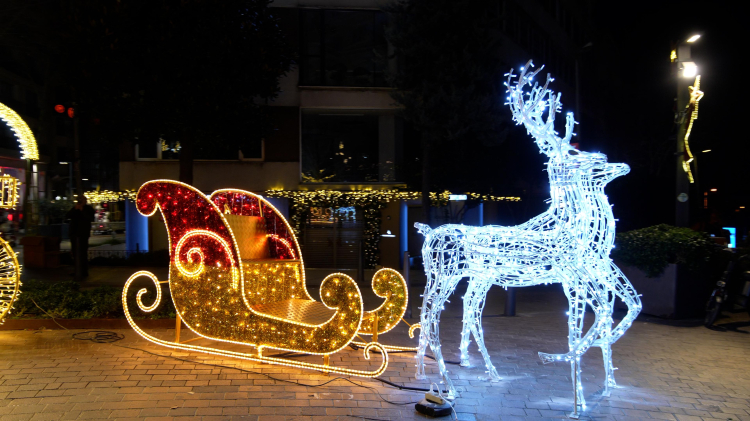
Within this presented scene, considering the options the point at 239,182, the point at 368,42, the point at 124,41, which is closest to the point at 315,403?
the point at 124,41

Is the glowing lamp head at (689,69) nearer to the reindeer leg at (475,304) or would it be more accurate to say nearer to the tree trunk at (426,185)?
the tree trunk at (426,185)

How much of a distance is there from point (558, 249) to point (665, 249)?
477 cm

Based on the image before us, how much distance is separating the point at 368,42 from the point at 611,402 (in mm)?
13351

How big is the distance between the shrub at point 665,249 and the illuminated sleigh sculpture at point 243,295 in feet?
15.7

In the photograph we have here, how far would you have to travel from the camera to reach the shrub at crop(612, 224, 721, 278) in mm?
8523

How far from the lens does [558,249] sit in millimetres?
4809

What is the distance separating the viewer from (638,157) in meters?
20.8

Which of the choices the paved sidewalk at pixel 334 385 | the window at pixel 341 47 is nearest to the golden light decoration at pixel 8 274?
the paved sidewalk at pixel 334 385

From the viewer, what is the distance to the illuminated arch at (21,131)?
7.40m

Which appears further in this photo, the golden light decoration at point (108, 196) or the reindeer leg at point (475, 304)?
the golden light decoration at point (108, 196)

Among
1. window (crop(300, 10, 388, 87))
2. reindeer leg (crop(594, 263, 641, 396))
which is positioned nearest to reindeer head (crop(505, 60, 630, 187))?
reindeer leg (crop(594, 263, 641, 396))

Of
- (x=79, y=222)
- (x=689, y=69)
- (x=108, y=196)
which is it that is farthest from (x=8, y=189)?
(x=689, y=69)

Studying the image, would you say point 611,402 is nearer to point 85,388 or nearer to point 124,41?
point 85,388

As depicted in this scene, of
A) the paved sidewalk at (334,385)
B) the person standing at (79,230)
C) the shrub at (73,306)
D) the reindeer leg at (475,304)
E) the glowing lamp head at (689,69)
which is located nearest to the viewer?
the paved sidewalk at (334,385)
